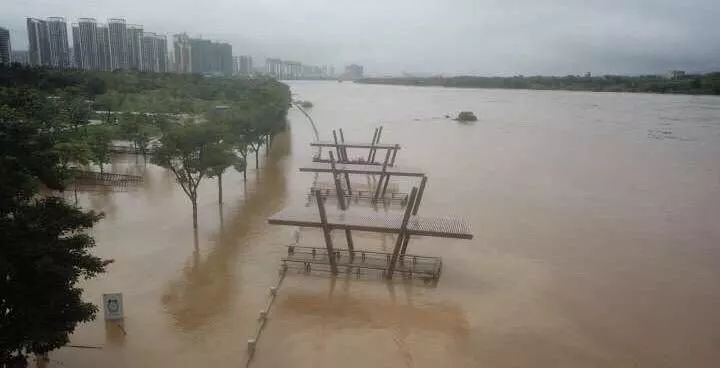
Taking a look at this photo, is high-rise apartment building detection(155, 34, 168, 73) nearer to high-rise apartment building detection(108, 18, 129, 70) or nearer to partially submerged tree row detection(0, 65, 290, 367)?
high-rise apartment building detection(108, 18, 129, 70)

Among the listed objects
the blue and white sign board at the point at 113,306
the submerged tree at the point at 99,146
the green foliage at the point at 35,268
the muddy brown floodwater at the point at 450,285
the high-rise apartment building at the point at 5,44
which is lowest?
the muddy brown floodwater at the point at 450,285

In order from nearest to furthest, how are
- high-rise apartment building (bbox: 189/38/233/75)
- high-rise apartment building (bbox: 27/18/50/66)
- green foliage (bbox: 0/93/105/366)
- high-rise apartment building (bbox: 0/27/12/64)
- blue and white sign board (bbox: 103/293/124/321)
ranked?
green foliage (bbox: 0/93/105/366)
blue and white sign board (bbox: 103/293/124/321)
high-rise apartment building (bbox: 0/27/12/64)
high-rise apartment building (bbox: 27/18/50/66)
high-rise apartment building (bbox: 189/38/233/75)

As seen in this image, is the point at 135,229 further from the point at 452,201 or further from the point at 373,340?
the point at 452,201

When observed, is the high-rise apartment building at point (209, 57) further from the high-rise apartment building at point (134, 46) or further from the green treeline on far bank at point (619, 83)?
the green treeline on far bank at point (619, 83)

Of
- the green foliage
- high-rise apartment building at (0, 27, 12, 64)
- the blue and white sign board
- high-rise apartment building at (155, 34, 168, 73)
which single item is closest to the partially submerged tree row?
the green foliage

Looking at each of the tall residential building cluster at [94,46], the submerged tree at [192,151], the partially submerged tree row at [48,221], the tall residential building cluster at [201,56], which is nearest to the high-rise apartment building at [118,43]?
the tall residential building cluster at [94,46]

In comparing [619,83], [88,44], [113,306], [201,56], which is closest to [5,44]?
[88,44]
